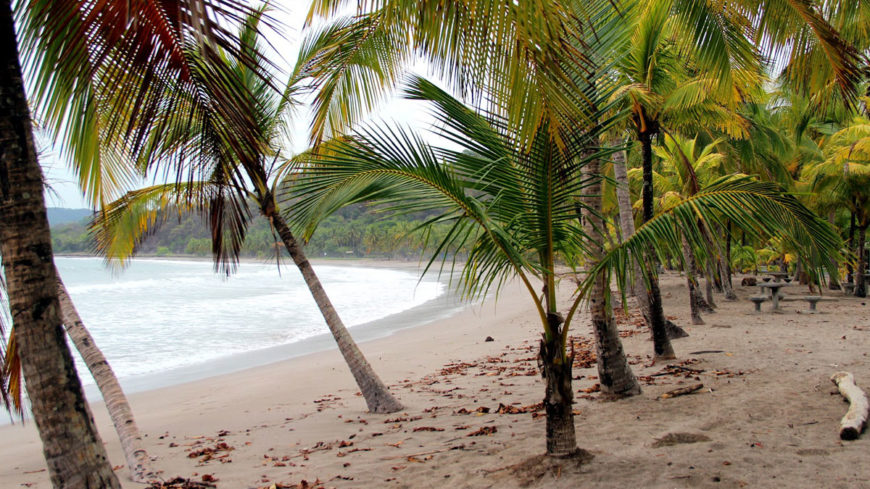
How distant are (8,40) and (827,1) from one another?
5.99 m

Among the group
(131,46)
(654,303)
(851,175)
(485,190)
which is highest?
(851,175)

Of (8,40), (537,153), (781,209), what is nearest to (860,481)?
(781,209)

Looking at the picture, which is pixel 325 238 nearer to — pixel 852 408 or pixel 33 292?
pixel 852 408

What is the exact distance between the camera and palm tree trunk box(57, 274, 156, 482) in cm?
480

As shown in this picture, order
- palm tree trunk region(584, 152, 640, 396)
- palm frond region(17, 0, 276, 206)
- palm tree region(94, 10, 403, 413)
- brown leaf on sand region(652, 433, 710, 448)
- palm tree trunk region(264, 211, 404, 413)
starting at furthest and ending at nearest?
palm tree trunk region(264, 211, 404, 413) → palm tree trunk region(584, 152, 640, 396) → brown leaf on sand region(652, 433, 710, 448) → palm tree region(94, 10, 403, 413) → palm frond region(17, 0, 276, 206)

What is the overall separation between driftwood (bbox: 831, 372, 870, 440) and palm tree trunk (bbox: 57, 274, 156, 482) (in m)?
5.26

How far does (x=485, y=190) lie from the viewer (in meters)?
3.65

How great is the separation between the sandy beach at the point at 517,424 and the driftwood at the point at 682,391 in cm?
10

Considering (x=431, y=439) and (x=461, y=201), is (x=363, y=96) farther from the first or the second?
(x=431, y=439)

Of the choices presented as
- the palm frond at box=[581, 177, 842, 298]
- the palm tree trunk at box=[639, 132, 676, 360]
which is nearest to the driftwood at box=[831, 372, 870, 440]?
the palm frond at box=[581, 177, 842, 298]

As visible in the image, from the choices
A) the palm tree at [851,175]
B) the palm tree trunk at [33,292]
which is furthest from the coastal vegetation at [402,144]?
the palm tree at [851,175]

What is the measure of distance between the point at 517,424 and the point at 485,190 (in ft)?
7.98

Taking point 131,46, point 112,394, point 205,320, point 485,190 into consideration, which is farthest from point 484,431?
point 205,320

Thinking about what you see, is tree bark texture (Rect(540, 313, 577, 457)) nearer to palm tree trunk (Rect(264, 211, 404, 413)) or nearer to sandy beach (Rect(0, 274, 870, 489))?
sandy beach (Rect(0, 274, 870, 489))
